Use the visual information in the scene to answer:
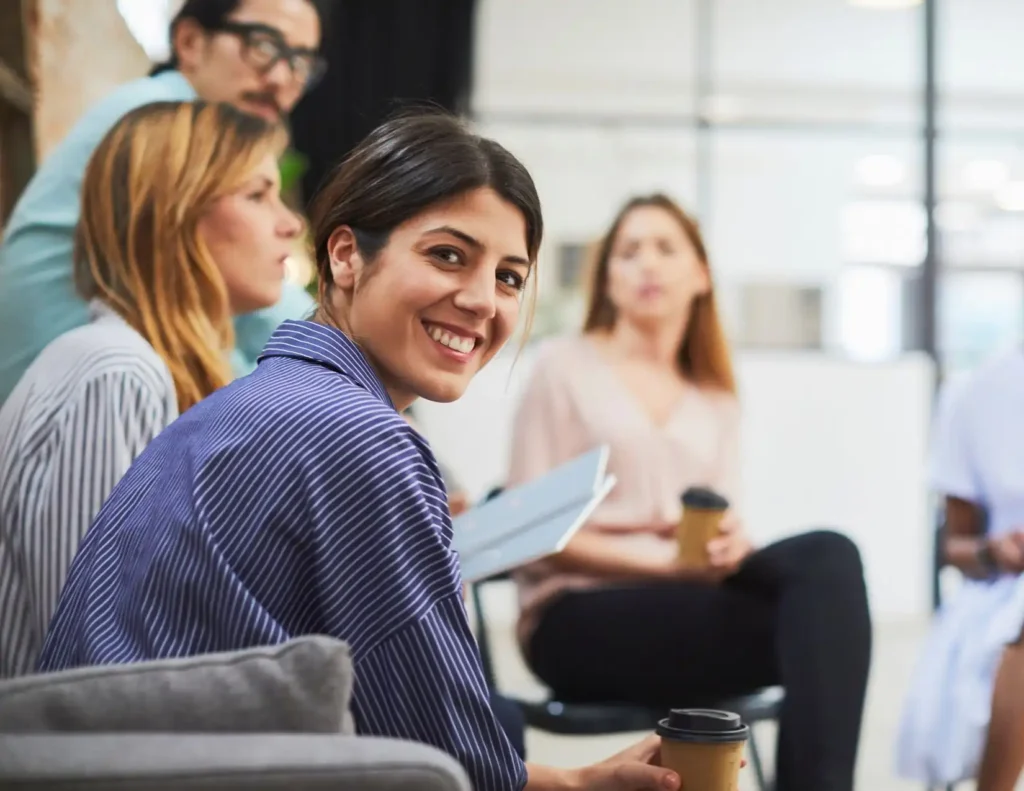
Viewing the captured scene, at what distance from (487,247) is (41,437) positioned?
0.61 m

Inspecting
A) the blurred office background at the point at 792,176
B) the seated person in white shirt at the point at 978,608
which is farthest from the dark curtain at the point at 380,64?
the seated person in white shirt at the point at 978,608

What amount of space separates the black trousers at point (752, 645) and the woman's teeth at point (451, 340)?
1004 millimetres

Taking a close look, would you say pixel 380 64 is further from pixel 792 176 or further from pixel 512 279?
pixel 512 279

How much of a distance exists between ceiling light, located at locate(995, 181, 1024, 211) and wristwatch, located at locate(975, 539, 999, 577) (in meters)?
4.16

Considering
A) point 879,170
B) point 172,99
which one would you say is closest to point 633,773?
point 172,99

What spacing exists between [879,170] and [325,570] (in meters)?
5.60

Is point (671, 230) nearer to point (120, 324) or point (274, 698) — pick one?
point (120, 324)

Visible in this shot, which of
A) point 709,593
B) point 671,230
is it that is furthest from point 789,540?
point 671,230

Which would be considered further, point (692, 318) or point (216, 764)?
point (692, 318)

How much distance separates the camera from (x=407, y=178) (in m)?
1.32

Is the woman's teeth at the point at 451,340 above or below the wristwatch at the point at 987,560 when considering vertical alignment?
above

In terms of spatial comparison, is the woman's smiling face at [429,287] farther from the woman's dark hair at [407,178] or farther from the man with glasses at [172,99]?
the man with glasses at [172,99]

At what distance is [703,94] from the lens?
20.5ft

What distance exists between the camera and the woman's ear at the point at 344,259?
53.2 inches
